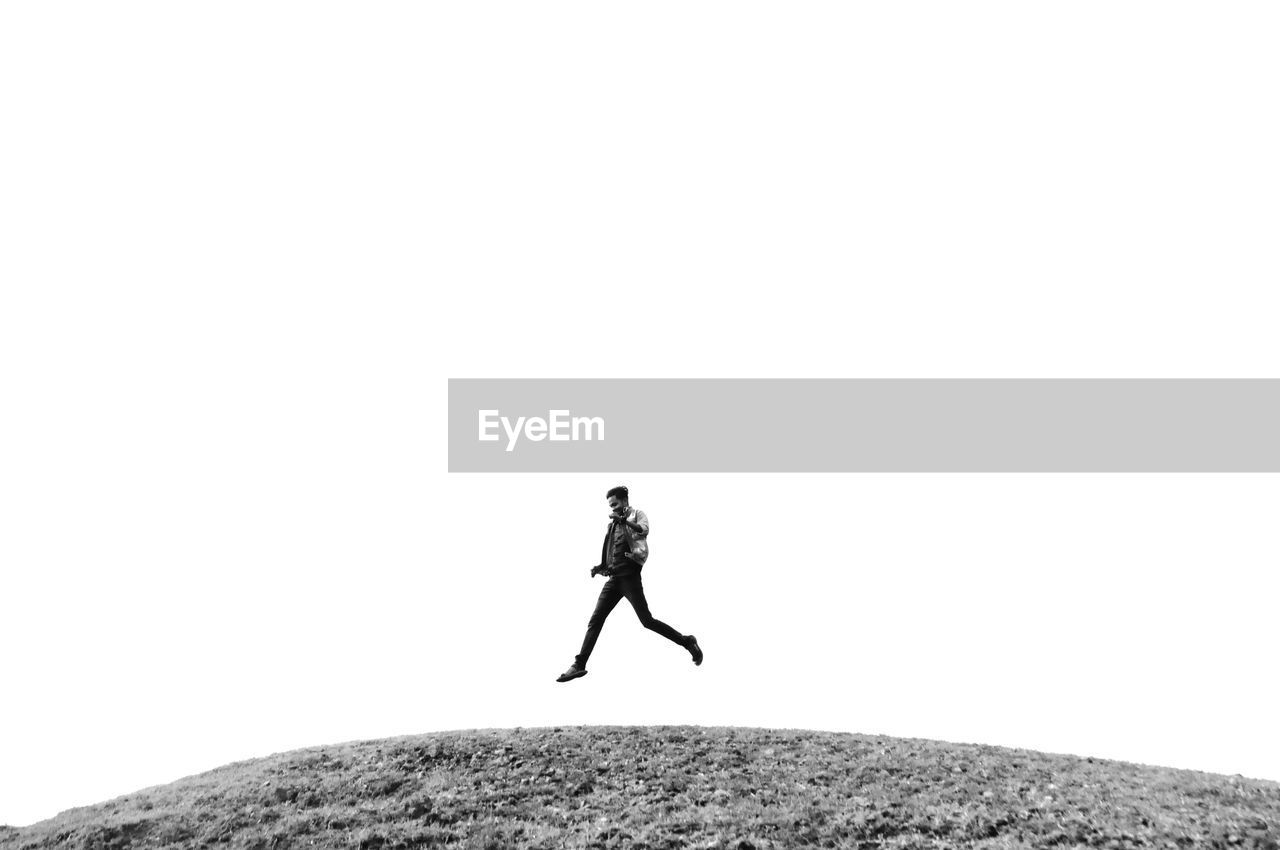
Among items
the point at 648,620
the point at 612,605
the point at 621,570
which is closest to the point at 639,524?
the point at 621,570

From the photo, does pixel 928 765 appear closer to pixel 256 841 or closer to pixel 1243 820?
pixel 1243 820

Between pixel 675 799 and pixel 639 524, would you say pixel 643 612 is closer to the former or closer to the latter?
pixel 639 524

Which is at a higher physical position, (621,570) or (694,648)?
(621,570)

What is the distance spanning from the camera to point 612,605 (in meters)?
19.5

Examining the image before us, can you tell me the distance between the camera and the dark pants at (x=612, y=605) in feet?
63.4

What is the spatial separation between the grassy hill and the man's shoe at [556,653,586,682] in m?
1.60

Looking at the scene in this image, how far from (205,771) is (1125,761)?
21380mm

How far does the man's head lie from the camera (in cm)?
1891

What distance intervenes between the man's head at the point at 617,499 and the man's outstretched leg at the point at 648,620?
1.61 m

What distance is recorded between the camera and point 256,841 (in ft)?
52.2

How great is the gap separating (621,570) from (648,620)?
4.62 feet

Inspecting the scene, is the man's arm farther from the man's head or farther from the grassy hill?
the grassy hill

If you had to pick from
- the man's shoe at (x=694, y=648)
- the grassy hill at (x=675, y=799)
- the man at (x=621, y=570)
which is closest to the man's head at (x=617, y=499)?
the man at (x=621, y=570)

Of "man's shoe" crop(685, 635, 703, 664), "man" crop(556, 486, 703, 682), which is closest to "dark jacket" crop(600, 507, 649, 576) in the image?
"man" crop(556, 486, 703, 682)
